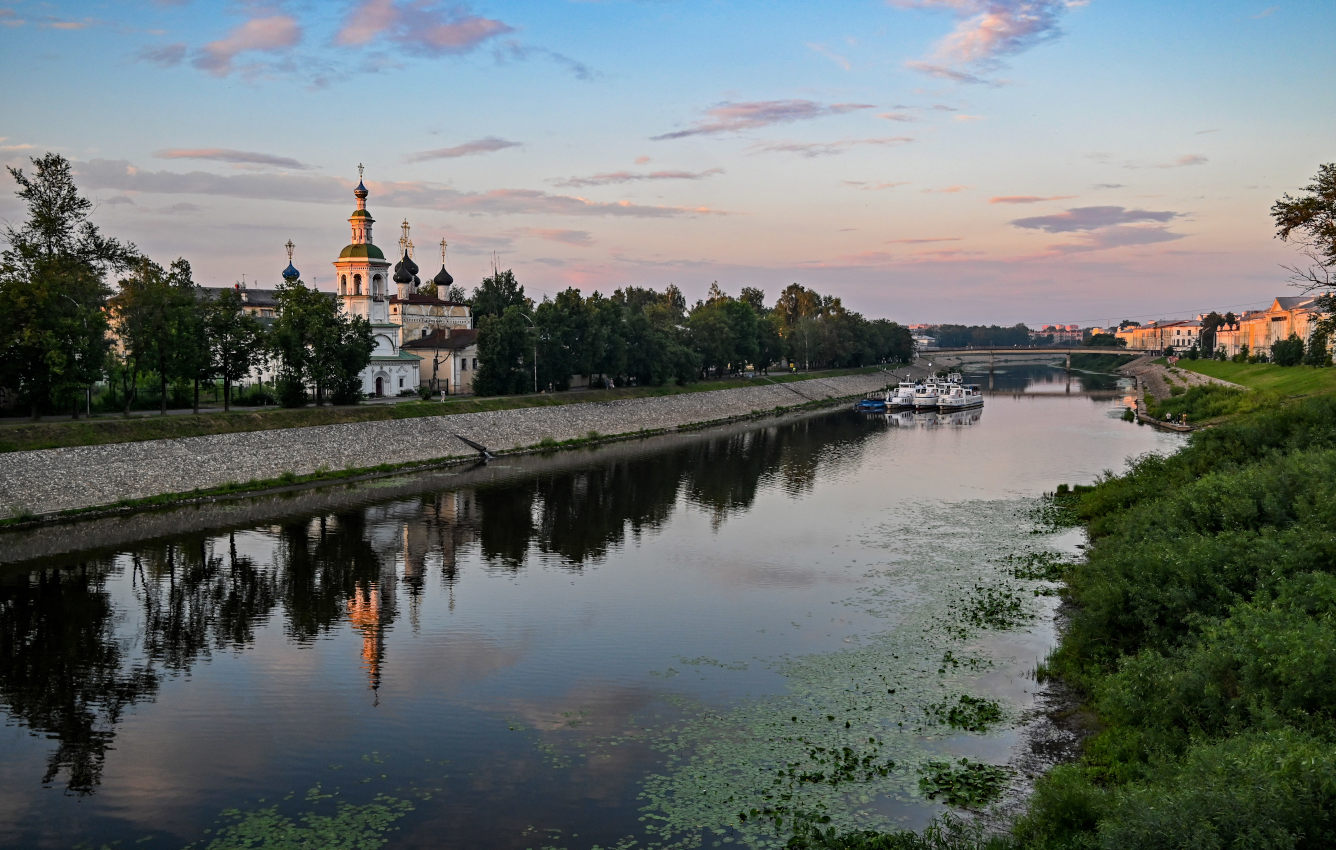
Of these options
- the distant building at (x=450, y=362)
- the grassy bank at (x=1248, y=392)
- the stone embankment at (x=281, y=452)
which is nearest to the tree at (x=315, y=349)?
the stone embankment at (x=281, y=452)

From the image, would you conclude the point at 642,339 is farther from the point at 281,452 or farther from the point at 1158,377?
the point at 1158,377

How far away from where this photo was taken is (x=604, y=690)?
21.2 metres

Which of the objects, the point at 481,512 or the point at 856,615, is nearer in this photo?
the point at 856,615

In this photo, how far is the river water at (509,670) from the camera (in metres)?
16.0

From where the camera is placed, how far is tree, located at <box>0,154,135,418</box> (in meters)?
43.1

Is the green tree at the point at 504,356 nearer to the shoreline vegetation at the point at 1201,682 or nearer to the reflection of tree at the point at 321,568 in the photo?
the reflection of tree at the point at 321,568

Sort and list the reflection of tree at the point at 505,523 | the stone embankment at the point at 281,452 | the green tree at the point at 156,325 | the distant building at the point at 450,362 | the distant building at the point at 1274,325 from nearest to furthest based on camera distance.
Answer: the reflection of tree at the point at 505,523 → the stone embankment at the point at 281,452 → the green tree at the point at 156,325 → the distant building at the point at 450,362 → the distant building at the point at 1274,325

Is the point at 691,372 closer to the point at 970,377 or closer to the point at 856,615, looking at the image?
the point at 856,615

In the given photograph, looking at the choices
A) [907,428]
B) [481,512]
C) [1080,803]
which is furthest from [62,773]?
[907,428]

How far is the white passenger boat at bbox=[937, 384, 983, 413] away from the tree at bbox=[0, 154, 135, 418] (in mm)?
79158

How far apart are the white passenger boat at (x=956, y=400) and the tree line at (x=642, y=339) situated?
71.2 ft


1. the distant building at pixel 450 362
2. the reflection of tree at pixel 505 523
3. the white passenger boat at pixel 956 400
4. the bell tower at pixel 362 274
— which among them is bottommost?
the reflection of tree at pixel 505 523

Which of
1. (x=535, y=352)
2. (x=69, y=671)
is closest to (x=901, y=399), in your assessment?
(x=535, y=352)

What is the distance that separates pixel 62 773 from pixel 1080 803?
17.0m
